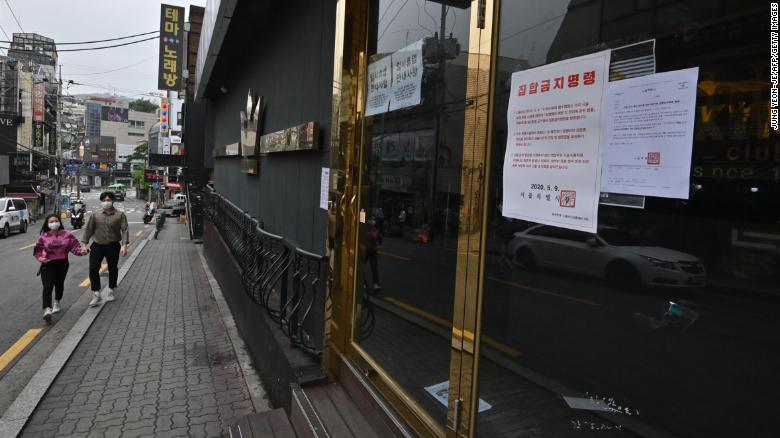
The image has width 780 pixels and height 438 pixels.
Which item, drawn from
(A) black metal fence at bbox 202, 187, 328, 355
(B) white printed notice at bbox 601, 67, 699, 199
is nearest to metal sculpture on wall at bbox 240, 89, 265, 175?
(A) black metal fence at bbox 202, 187, 328, 355

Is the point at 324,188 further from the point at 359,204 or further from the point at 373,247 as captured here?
the point at 373,247

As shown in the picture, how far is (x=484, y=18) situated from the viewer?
6.68ft

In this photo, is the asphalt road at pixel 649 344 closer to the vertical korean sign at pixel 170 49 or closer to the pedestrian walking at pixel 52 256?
the pedestrian walking at pixel 52 256

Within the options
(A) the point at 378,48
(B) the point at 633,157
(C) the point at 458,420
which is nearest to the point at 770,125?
(B) the point at 633,157

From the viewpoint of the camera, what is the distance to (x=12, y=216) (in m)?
23.4

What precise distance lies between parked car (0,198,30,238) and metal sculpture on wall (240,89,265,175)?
788 inches

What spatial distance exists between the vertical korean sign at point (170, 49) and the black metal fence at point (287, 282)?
84.7 feet

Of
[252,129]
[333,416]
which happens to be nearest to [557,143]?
[333,416]

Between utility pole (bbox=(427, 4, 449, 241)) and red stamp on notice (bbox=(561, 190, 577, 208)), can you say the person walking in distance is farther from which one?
red stamp on notice (bbox=(561, 190, 577, 208))

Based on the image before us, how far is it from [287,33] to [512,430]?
5397mm

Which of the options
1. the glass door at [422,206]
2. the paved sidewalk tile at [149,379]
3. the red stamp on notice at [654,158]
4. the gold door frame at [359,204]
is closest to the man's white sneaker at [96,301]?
the paved sidewalk tile at [149,379]

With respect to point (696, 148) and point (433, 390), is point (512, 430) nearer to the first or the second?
point (433, 390)

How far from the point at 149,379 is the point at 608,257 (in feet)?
15.7

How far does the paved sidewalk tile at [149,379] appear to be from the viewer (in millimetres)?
3957
